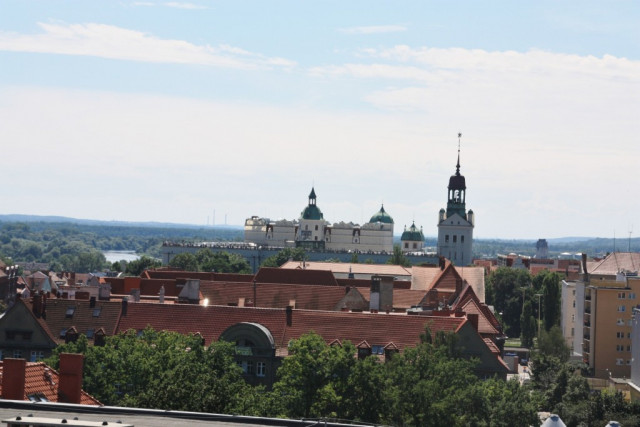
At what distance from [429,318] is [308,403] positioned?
20.7 metres

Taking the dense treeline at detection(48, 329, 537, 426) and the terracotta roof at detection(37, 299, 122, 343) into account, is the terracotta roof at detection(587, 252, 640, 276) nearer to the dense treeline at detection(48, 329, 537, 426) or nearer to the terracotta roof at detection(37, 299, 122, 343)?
the terracotta roof at detection(37, 299, 122, 343)

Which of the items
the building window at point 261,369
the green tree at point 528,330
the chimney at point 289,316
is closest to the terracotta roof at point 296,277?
the green tree at point 528,330

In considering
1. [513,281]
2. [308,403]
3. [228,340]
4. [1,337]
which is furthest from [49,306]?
[513,281]

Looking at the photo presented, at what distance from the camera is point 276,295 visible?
110188mm

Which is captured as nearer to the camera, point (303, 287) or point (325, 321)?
point (325, 321)

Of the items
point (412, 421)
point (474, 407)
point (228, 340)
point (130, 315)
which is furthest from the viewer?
point (130, 315)

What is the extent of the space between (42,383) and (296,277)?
278 feet

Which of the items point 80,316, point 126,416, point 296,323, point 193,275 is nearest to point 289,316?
point 296,323

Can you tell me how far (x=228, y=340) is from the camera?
80.1 meters

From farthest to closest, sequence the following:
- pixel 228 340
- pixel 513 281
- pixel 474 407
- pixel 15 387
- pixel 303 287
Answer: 1. pixel 513 281
2. pixel 303 287
3. pixel 228 340
4. pixel 474 407
5. pixel 15 387

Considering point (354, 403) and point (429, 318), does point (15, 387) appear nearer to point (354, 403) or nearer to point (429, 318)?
point (354, 403)

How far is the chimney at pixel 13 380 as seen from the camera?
4712 centimetres

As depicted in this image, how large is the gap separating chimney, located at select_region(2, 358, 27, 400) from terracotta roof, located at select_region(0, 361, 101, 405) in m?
0.84

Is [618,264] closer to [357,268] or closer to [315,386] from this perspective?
[357,268]
